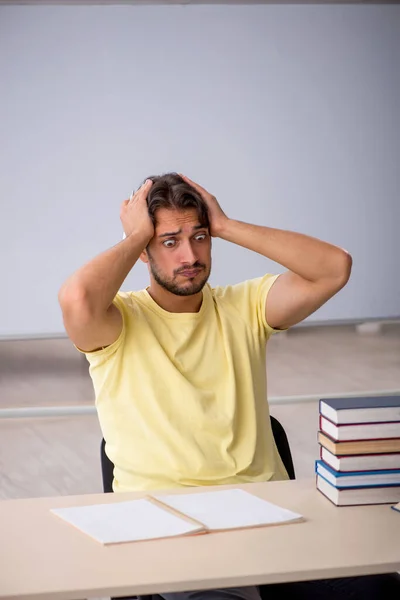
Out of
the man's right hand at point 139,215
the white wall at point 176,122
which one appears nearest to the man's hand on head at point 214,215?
the man's right hand at point 139,215

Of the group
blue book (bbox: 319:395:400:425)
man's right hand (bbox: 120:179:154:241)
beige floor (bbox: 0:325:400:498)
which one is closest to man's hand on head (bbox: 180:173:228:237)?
man's right hand (bbox: 120:179:154:241)

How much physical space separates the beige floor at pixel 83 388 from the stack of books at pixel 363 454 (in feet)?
7.50

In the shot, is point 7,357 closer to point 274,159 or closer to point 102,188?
point 102,188

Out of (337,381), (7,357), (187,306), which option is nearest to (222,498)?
(187,306)

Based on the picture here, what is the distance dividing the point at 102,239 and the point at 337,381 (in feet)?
6.16

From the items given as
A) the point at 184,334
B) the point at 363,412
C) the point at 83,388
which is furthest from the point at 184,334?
the point at 83,388

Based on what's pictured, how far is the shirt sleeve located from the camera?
7.44ft

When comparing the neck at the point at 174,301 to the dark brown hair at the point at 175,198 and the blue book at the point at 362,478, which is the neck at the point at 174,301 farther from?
the blue book at the point at 362,478

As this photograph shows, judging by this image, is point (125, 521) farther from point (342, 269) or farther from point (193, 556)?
point (342, 269)

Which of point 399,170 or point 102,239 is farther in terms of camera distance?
point 399,170

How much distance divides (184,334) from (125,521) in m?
0.66

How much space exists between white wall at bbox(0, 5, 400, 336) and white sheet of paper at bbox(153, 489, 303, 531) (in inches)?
183

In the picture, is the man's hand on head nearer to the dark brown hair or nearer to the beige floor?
the dark brown hair

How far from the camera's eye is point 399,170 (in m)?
7.08
